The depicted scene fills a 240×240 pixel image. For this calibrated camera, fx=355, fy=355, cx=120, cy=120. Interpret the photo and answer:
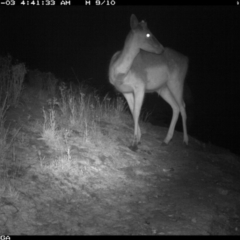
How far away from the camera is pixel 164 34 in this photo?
33438 mm

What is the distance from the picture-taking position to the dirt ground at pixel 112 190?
437cm

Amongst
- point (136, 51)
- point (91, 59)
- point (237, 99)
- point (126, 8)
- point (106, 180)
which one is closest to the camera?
point (106, 180)

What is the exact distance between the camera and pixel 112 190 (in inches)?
213

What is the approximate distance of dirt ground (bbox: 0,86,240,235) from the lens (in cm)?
437

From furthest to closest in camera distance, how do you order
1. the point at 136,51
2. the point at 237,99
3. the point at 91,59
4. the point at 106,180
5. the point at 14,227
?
the point at 91,59 → the point at 237,99 → the point at 136,51 → the point at 106,180 → the point at 14,227

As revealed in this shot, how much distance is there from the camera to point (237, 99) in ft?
63.4

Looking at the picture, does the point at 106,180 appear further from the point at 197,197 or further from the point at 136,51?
the point at 136,51

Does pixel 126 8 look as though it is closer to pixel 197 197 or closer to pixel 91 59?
pixel 91 59

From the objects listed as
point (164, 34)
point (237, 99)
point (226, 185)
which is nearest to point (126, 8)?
point (164, 34)

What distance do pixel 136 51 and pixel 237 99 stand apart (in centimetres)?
1312

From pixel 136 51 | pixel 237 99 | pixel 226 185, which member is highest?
pixel 136 51

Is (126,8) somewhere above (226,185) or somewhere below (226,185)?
above

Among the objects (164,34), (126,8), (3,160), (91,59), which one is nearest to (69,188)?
(3,160)

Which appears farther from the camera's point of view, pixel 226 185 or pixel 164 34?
Answer: pixel 164 34
